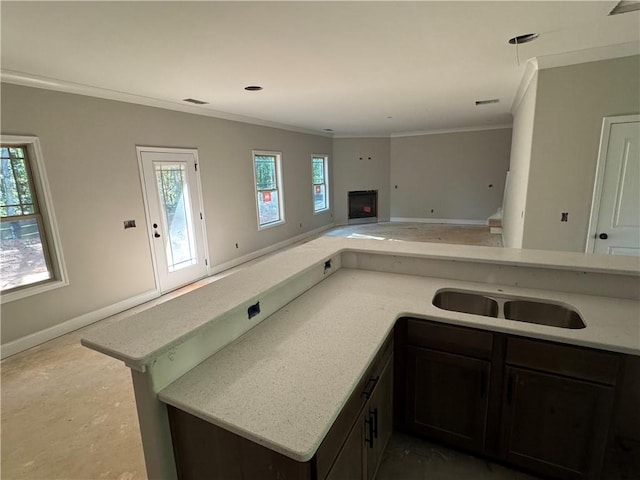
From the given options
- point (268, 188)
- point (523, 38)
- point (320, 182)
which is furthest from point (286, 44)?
point (320, 182)

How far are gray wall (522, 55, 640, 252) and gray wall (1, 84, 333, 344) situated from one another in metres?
4.41

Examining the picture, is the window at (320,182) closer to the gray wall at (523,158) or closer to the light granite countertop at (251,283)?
the gray wall at (523,158)

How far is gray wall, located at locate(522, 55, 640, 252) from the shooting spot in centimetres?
297

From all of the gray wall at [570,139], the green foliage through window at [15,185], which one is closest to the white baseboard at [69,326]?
the green foliage through window at [15,185]

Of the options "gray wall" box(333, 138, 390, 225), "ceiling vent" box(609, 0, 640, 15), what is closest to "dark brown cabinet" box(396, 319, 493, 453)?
"ceiling vent" box(609, 0, 640, 15)

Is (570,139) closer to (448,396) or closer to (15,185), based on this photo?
(448,396)

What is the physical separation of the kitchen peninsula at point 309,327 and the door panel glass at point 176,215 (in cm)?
303

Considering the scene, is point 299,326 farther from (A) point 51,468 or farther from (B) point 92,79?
(B) point 92,79

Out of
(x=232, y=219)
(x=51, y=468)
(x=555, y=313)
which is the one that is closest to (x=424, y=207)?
(x=232, y=219)

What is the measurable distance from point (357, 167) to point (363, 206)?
1.19 meters

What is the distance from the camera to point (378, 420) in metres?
1.57

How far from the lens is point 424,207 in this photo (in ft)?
31.1

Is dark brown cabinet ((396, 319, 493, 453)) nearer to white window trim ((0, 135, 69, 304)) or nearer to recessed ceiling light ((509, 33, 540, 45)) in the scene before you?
recessed ceiling light ((509, 33, 540, 45))

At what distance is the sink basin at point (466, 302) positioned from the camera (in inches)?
78.4
